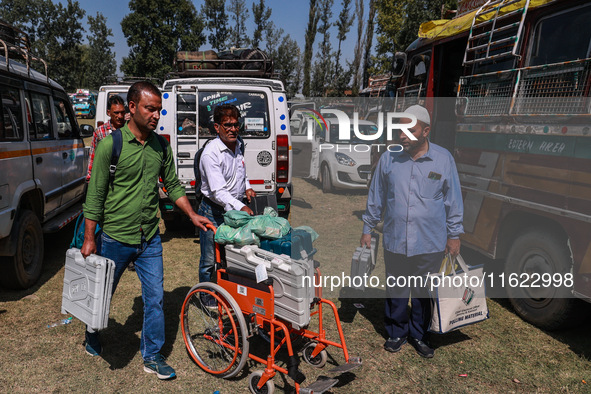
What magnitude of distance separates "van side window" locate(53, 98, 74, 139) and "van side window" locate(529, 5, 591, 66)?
604cm

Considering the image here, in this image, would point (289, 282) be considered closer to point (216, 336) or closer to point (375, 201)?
point (216, 336)

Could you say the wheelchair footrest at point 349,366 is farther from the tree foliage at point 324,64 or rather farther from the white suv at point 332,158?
the tree foliage at point 324,64

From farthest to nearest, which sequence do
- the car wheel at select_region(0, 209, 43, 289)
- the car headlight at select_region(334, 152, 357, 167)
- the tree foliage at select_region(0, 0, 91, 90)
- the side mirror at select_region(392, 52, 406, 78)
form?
the tree foliage at select_region(0, 0, 91, 90) < the car headlight at select_region(334, 152, 357, 167) < the side mirror at select_region(392, 52, 406, 78) < the car wheel at select_region(0, 209, 43, 289)

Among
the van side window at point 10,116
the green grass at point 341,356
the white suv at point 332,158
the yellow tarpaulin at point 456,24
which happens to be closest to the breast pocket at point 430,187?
the green grass at point 341,356

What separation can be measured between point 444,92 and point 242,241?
4.61 metres

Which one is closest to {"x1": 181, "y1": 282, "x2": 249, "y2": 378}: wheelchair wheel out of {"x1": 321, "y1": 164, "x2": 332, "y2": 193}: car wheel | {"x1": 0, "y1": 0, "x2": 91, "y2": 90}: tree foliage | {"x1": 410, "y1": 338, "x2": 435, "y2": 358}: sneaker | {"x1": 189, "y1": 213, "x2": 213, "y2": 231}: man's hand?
{"x1": 189, "y1": 213, "x2": 213, "y2": 231}: man's hand

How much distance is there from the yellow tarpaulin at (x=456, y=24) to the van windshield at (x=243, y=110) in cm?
265

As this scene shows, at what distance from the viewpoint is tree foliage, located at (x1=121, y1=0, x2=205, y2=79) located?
124 ft

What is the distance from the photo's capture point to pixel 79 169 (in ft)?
21.6

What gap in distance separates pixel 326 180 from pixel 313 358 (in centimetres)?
786

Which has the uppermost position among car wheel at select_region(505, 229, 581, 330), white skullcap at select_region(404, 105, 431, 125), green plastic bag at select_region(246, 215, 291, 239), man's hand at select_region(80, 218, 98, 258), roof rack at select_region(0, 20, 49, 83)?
roof rack at select_region(0, 20, 49, 83)

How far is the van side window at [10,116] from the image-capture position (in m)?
4.11

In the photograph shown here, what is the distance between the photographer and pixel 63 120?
615cm

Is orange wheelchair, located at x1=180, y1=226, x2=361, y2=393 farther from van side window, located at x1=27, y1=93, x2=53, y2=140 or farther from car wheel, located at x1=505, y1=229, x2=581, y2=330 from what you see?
van side window, located at x1=27, y1=93, x2=53, y2=140
